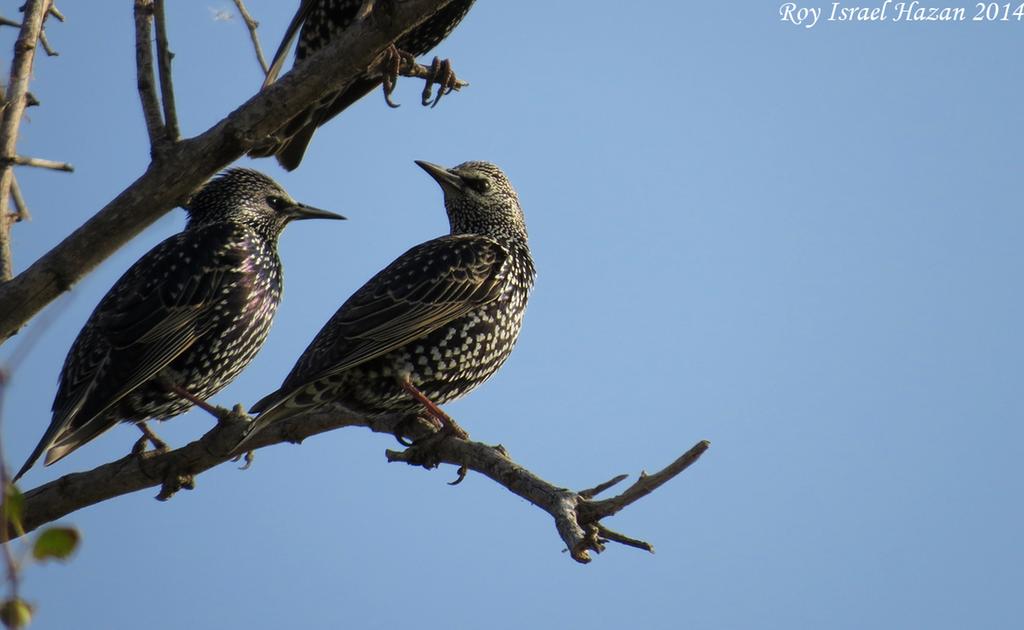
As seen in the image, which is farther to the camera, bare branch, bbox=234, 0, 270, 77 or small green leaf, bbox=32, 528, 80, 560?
bare branch, bbox=234, 0, 270, 77

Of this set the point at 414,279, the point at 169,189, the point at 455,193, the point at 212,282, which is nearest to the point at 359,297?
the point at 414,279

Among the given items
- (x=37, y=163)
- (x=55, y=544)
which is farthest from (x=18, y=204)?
(x=55, y=544)

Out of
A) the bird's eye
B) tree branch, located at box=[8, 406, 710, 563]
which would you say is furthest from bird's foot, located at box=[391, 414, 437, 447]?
the bird's eye

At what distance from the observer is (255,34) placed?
5344mm

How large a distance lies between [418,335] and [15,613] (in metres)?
4.22

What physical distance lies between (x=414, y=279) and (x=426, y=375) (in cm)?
50

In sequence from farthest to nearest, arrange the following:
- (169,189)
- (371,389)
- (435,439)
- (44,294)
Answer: (371,389) < (435,439) < (169,189) < (44,294)

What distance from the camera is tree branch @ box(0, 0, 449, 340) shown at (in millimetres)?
3643

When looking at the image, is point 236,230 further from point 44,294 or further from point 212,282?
point 44,294

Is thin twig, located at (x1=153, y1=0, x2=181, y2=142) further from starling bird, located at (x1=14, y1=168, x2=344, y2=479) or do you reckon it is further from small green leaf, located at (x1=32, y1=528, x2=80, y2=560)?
small green leaf, located at (x1=32, y1=528, x2=80, y2=560)

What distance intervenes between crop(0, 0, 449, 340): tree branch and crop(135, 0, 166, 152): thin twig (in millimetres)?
40

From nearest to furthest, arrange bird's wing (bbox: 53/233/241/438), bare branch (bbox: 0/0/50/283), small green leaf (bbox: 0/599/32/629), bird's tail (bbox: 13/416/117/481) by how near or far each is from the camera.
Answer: small green leaf (bbox: 0/599/32/629) → bare branch (bbox: 0/0/50/283) → bird's tail (bbox: 13/416/117/481) → bird's wing (bbox: 53/233/241/438)

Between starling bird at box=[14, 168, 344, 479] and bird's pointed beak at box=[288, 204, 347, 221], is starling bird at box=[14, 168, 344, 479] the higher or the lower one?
the lower one

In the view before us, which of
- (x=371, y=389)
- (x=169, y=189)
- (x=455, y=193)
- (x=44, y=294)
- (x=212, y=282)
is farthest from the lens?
(x=455, y=193)
